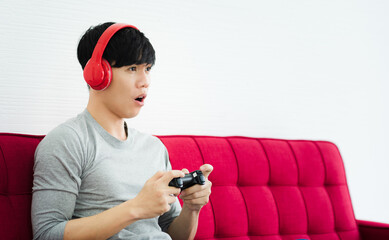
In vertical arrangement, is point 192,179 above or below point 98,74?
below

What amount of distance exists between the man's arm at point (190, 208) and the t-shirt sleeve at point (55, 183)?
286mm

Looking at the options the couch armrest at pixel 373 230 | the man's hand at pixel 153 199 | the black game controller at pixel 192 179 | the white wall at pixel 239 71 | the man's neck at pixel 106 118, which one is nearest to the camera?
the man's hand at pixel 153 199

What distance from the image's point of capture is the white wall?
143 cm

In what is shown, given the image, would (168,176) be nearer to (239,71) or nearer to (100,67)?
(100,67)

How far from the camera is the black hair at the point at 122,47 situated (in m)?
1.10

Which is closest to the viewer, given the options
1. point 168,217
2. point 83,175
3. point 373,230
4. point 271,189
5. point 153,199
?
point 153,199

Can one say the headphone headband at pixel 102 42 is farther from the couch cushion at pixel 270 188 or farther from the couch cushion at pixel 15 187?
the couch cushion at pixel 270 188

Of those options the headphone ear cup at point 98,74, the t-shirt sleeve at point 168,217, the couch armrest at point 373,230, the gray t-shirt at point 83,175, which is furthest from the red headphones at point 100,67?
the couch armrest at point 373,230

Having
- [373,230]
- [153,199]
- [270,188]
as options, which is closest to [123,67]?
[153,199]

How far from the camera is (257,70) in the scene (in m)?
1.98

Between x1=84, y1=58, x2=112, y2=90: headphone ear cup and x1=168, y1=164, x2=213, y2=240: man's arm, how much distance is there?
0.31m

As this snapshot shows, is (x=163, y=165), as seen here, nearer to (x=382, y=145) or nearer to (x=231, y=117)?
(x=231, y=117)

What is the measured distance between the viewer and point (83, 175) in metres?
1.04

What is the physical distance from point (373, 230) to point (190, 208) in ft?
3.33
